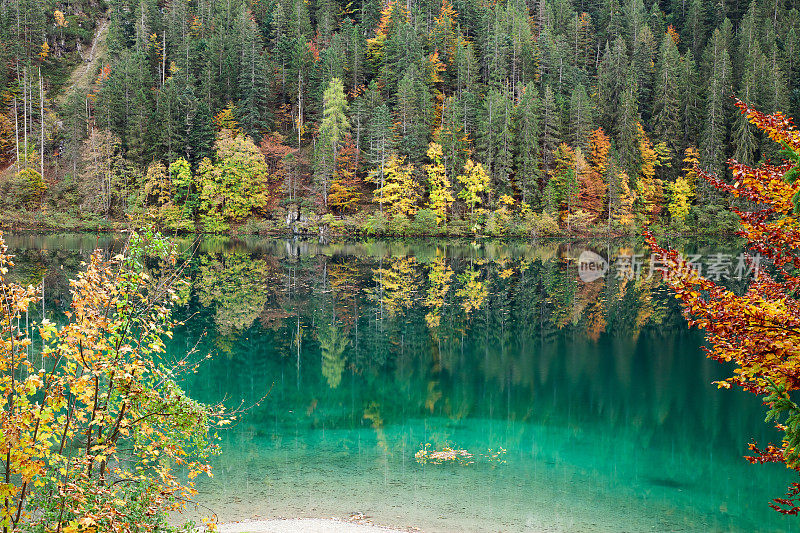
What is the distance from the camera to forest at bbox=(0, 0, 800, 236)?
64.1 meters

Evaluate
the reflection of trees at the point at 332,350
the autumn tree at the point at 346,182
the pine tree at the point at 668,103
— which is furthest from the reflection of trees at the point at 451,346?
the pine tree at the point at 668,103

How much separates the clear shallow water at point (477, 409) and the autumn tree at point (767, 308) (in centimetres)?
506

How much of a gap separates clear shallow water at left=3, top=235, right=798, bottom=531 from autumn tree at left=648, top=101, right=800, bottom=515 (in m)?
5.06

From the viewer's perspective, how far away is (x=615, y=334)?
24312mm

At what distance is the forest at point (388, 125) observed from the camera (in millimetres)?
64062

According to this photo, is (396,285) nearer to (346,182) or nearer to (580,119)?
(346,182)

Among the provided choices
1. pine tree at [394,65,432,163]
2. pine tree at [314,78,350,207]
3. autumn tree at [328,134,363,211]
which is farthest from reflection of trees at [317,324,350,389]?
pine tree at [394,65,432,163]

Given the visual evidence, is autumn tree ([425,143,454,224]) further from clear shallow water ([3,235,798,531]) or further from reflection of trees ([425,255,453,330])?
clear shallow water ([3,235,798,531])

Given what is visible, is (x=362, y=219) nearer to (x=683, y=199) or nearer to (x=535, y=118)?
(x=535, y=118)

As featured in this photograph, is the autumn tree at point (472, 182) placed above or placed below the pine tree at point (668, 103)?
below

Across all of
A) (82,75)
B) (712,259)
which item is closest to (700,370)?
(712,259)

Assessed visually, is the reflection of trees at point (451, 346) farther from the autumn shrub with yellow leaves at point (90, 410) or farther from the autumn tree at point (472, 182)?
the autumn tree at point (472, 182)

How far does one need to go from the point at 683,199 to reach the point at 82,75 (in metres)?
72.8

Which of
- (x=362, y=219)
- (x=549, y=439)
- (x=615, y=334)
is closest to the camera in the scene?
(x=549, y=439)
